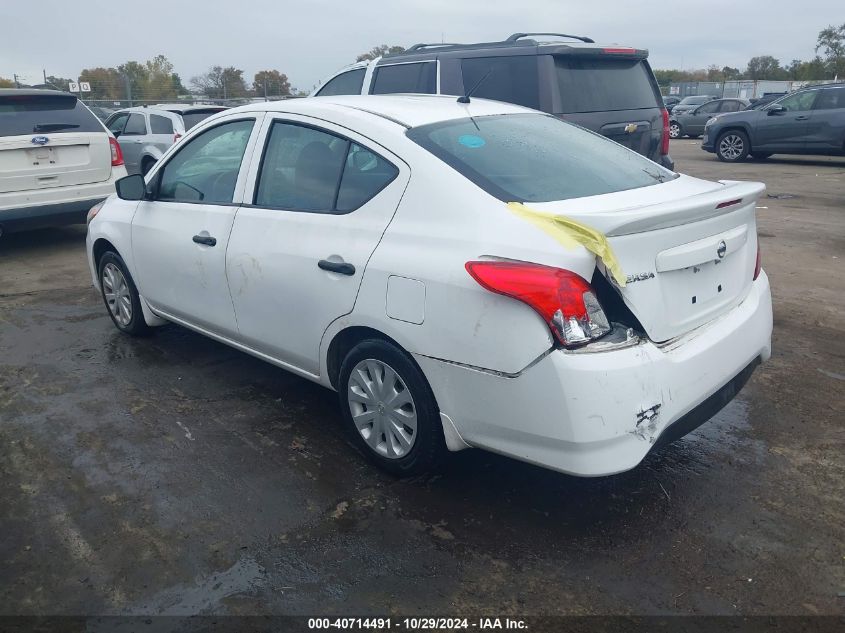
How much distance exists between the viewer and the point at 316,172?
3811 mm

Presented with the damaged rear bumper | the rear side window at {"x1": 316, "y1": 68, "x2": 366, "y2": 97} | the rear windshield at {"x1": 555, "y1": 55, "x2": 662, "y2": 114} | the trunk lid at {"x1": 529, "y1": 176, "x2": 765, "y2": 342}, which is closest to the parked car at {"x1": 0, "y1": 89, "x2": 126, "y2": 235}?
the rear side window at {"x1": 316, "y1": 68, "x2": 366, "y2": 97}

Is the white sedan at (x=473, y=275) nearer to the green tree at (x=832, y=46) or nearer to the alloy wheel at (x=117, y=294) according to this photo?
the alloy wheel at (x=117, y=294)

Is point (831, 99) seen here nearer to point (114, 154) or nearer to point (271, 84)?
point (114, 154)

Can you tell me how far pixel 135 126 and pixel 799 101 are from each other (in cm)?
1346

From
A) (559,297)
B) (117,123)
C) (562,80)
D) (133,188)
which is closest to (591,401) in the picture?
(559,297)

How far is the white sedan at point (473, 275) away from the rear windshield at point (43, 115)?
4.57 m

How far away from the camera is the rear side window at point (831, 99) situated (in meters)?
15.7

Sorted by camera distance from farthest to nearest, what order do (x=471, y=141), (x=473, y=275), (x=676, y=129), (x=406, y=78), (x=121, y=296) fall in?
1. (x=676, y=129)
2. (x=406, y=78)
3. (x=121, y=296)
4. (x=471, y=141)
5. (x=473, y=275)

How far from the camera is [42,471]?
367 centimetres

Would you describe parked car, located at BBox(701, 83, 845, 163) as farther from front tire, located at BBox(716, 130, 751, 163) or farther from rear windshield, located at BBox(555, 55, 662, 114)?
rear windshield, located at BBox(555, 55, 662, 114)

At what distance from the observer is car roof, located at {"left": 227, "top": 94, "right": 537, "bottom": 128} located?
145 inches

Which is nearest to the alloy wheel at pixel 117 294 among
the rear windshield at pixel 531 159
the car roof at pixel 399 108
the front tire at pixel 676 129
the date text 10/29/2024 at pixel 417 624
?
the car roof at pixel 399 108

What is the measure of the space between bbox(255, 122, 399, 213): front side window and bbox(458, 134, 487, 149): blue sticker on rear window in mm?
368

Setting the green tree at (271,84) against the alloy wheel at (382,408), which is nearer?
the alloy wheel at (382,408)
